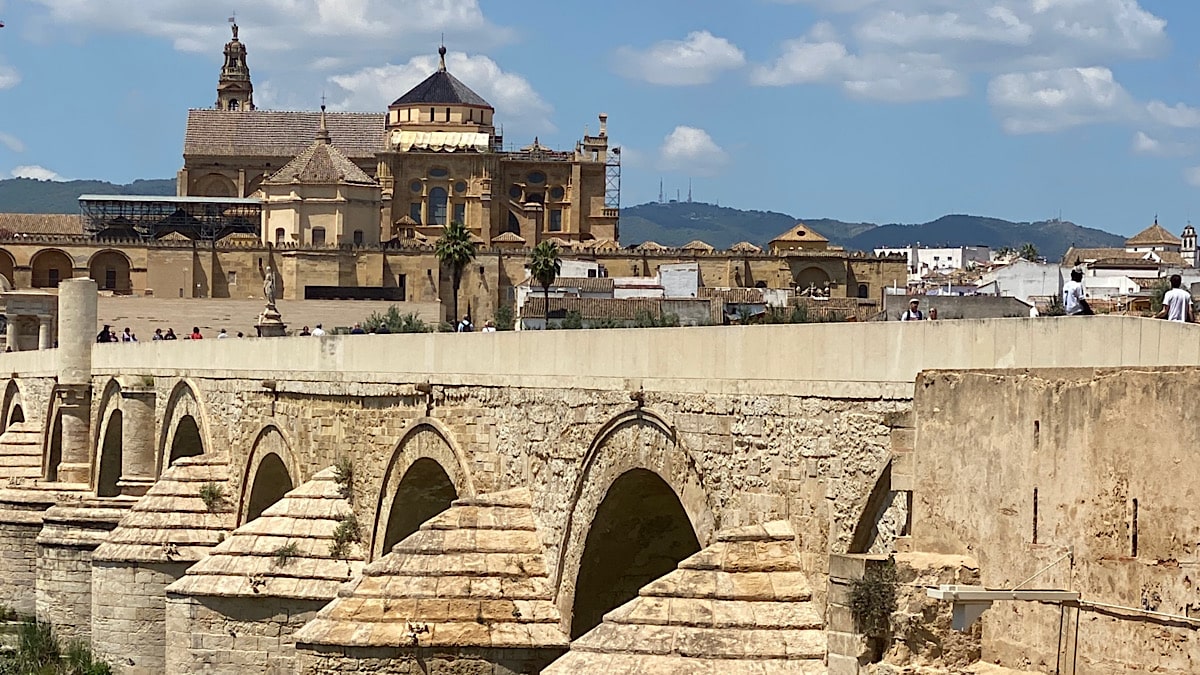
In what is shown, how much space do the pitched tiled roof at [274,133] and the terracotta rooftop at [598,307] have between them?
38.0 metres

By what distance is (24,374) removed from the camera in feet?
138

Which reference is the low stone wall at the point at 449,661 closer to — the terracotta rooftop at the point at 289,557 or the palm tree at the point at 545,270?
the terracotta rooftop at the point at 289,557

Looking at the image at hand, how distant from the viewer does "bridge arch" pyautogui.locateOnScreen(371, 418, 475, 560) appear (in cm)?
1878

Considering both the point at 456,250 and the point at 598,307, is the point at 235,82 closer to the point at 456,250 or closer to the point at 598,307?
the point at 456,250

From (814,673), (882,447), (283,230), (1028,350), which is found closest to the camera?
(1028,350)

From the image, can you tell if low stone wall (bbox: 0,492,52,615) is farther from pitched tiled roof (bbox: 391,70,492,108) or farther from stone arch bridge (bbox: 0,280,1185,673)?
pitched tiled roof (bbox: 391,70,492,108)

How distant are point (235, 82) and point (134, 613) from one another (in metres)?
113

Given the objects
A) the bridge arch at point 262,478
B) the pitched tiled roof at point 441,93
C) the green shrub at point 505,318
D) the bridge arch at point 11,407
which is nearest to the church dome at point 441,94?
the pitched tiled roof at point 441,93

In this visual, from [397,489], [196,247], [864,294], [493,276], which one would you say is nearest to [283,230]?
[196,247]

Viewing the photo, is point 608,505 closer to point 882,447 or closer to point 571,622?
point 571,622

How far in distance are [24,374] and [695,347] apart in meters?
31.7

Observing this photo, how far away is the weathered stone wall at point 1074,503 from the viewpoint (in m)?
7.66

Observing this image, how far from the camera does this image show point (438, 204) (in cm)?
10131

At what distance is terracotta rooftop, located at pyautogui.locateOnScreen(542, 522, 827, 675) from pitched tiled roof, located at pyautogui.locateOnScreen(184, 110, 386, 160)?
3721 inches
